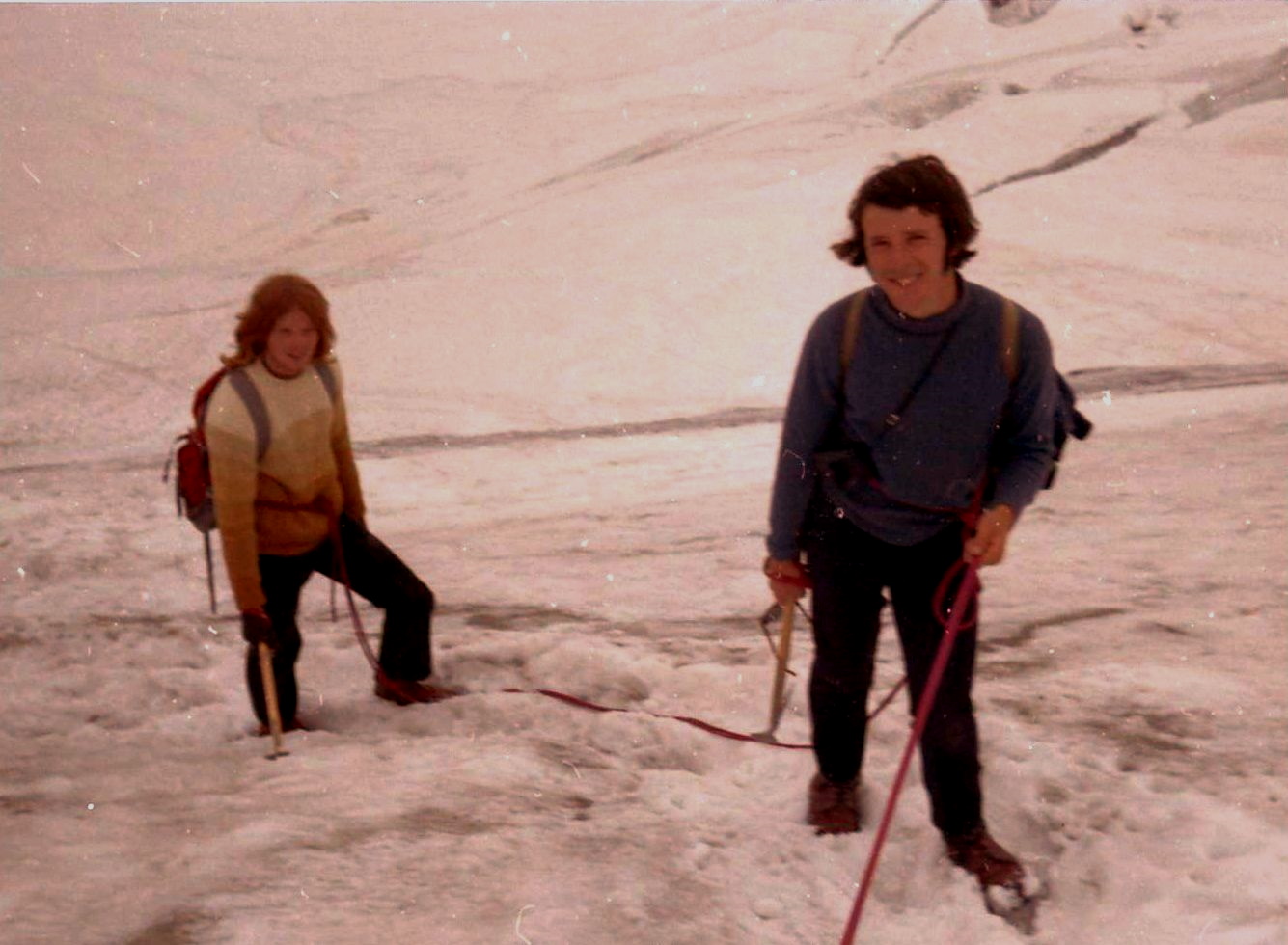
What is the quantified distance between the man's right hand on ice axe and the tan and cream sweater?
0.02m

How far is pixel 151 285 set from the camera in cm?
1209

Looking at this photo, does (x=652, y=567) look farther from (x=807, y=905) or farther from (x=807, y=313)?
(x=807, y=313)

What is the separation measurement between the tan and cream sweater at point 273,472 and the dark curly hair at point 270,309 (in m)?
0.06

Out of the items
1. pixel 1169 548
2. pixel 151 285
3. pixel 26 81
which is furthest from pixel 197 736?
pixel 26 81

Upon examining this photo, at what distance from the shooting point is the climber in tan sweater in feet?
11.0

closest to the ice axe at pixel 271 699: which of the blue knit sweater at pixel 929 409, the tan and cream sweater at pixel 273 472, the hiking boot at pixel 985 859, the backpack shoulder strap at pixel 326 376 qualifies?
the tan and cream sweater at pixel 273 472

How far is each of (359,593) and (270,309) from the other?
0.97 meters

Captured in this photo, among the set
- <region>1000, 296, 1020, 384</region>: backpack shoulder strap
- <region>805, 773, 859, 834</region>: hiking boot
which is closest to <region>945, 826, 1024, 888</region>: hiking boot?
<region>805, 773, 859, 834</region>: hiking boot

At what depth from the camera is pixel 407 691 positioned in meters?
4.03

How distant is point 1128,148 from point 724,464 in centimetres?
783

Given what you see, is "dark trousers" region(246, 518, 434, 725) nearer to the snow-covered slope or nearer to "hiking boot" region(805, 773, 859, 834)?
the snow-covered slope

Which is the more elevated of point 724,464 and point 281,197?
point 281,197

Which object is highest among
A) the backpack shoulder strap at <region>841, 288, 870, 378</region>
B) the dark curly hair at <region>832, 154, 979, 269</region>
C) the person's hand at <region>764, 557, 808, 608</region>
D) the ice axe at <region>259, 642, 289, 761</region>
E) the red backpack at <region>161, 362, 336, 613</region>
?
the dark curly hair at <region>832, 154, 979, 269</region>

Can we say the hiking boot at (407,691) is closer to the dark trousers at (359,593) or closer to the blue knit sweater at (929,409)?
the dark trousers at (359,593)
